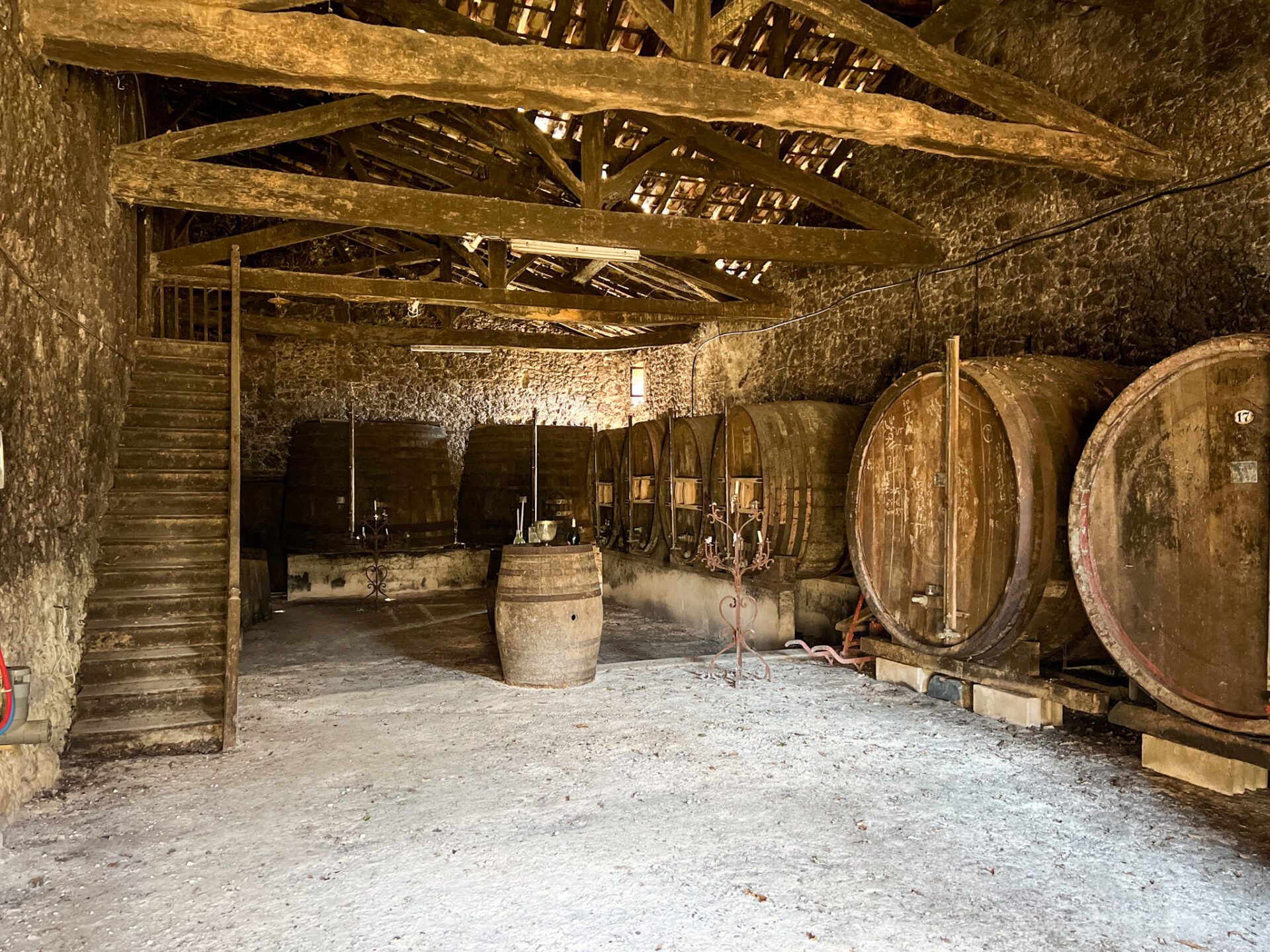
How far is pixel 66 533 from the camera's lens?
385 cm

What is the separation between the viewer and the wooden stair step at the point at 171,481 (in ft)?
15.9

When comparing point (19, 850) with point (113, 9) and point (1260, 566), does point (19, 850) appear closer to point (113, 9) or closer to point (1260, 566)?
point (113, 9)

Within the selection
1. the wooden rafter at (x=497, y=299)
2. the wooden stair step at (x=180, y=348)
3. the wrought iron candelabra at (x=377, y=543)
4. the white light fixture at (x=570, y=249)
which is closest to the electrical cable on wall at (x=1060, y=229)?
the wooden rafter at (x=497, y=299)

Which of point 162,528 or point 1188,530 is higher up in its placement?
point 1188,530

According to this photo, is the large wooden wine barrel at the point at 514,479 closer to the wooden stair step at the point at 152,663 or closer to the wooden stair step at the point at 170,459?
the wooden stair step at the point at 170,459

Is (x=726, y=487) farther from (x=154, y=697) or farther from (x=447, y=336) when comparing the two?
(x=447, y=336)

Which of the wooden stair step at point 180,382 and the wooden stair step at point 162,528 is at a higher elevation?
the wooden stair step at point 180,382

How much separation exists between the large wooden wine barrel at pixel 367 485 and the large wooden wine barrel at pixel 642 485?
2710 millimetres

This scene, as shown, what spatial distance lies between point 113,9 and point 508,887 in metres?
3.50

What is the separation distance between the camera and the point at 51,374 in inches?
142

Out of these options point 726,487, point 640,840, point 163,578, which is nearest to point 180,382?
point 163,578

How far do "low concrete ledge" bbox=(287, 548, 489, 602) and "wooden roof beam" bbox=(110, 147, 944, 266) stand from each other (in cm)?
473

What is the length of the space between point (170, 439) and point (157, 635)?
4.86 feet

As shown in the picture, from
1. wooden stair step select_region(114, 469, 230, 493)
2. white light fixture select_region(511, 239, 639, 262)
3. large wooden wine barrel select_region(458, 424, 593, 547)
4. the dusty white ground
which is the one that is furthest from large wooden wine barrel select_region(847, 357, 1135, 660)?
large wooden wine barrel select_region(458, 424, 593, 547)
